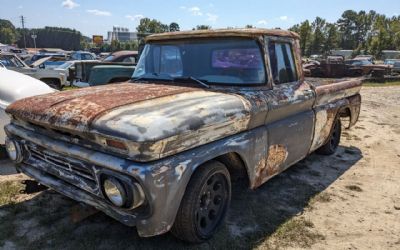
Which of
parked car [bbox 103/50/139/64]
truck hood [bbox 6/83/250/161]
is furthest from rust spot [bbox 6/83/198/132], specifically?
parked car [bbox 103/50/139/64]

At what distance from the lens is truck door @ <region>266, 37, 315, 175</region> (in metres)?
3.96

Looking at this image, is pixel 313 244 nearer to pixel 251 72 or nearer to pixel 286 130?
pixel 286 130

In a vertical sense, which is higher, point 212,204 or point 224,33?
point 224,33

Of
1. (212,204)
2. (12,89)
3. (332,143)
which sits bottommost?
(332,143)

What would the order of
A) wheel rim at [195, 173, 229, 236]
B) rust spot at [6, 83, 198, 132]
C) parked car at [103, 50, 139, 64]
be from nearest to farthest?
rust spot at [6, 83, 198, 132] < wheel rim at [195, 173, 229, 236] < parked car at [103, 50, 139, 64]

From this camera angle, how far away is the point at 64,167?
3146mm

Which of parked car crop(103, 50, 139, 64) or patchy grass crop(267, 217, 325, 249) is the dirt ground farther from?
parked car crop(103, 50, 139, 64)

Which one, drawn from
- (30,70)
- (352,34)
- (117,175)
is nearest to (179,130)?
(117,175)

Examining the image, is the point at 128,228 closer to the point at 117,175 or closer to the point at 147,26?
the point at 117,175

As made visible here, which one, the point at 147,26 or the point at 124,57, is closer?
the point at 124,57

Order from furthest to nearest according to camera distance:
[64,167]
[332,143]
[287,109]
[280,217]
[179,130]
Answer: [332,143]
[287,109]
[280,217]
[64,167]
[179,130]

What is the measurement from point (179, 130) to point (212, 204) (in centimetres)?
102

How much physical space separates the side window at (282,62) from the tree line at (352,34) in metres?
33.4

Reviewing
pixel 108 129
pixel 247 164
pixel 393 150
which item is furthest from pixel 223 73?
pixel 393 150
